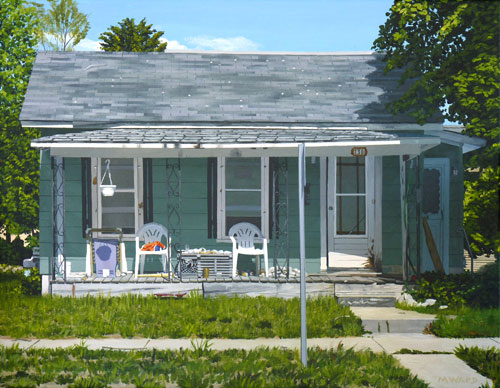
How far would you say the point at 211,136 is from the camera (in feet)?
38.7

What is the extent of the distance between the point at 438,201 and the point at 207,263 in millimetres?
5005

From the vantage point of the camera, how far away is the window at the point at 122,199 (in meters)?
12.9

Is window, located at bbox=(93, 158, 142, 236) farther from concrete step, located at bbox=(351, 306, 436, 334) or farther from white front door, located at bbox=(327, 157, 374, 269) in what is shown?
concrete step, located at bbox=(351, 306, 436, 334)

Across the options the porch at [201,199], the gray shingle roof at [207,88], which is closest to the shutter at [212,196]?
the porch at [201,199]

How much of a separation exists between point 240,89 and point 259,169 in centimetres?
203

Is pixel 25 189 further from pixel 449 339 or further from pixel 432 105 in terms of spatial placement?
pixel 449 339

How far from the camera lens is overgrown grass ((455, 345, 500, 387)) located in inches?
284

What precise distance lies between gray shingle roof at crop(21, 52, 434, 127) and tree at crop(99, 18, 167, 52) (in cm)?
1047

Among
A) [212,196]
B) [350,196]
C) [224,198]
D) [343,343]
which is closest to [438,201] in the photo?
[350,196]

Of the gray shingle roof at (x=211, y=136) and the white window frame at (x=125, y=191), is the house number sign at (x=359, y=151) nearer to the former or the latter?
the gray shingle roof at (x=211, y=136)

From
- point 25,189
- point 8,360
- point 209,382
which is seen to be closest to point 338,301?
point 209,382

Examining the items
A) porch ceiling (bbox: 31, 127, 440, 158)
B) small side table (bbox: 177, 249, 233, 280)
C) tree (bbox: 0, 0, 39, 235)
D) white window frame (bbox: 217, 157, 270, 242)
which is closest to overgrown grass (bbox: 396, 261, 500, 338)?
porch ceiling (bbox: 31, 127, 440, 158)

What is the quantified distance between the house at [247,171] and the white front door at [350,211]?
0.02 metres

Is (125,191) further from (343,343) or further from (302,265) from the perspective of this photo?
(302,265)
